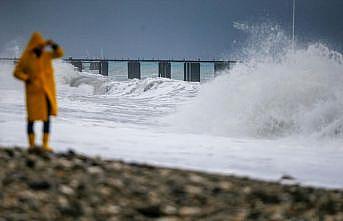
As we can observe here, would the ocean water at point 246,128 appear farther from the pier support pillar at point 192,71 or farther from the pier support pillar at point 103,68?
the pier support pillar at point 103,68

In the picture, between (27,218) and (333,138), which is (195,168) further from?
(333,138)

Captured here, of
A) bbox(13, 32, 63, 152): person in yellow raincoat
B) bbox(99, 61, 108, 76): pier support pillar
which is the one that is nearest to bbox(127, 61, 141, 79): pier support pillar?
bbox(99, 61, 108, 76): pier support pillar

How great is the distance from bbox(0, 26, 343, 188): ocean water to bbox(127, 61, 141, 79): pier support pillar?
2342 inches

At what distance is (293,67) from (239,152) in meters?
9.65

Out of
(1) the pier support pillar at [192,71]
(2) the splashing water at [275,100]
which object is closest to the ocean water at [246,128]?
(2) the splashing water at [275,100]

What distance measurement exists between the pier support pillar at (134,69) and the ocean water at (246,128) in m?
59.5

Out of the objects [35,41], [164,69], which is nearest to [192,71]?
[164,69]

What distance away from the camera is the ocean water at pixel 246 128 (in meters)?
8.10

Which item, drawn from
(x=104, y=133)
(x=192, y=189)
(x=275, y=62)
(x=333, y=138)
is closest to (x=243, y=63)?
(x=275, y=62)

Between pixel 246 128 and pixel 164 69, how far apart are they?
67.4 metres

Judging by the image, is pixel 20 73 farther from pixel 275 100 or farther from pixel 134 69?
pixel 134 69

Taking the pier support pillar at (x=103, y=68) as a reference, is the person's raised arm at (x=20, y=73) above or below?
below

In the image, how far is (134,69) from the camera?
8106cm

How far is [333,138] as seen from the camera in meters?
12.2
